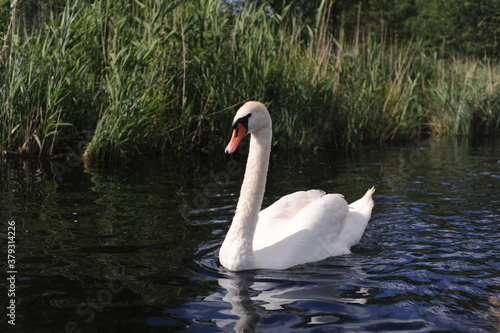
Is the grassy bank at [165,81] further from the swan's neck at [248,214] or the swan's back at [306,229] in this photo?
the swan's neck at [248,214]

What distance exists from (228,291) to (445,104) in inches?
545

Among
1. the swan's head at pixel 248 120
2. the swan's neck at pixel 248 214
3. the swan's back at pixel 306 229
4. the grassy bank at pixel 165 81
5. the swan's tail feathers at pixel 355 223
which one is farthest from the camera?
the grassy bank at pixel 165 81

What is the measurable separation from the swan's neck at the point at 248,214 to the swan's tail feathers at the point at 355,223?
950mm

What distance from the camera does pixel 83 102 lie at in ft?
30.3

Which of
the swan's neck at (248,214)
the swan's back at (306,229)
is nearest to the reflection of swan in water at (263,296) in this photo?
the swan's neck at (248,214)

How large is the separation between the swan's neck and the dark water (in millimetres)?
117

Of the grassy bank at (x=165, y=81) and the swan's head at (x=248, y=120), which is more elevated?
the grassy bank at (x=165, y=81)

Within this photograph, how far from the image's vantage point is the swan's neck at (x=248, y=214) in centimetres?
432

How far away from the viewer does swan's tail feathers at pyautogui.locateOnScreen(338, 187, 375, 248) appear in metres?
5.11

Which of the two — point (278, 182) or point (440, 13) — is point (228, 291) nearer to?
point (278, 182)

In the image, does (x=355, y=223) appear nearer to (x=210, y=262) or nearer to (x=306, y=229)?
(x=306, y=229)

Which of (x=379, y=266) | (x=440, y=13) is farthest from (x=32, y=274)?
(x=440, y=13)

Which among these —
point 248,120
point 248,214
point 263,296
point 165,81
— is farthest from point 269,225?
point 165,81

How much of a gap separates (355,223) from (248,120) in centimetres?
164
